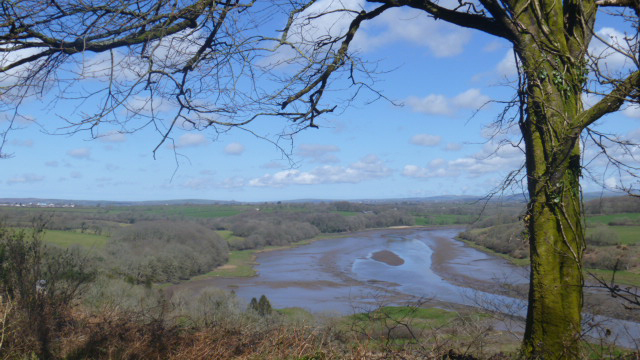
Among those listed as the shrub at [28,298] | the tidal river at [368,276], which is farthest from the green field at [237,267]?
the shrub at [28,298]

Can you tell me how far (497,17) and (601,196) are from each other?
142 centimetres

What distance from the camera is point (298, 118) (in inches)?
160

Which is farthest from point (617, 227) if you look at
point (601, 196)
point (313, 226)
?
point (313, 226)

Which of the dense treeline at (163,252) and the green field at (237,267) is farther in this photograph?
the green field at (237,267)

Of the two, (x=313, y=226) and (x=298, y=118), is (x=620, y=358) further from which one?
(x=313, y=226)

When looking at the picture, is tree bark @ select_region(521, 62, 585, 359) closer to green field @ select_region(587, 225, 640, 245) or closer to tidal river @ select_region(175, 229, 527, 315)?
tidal river @ select_region(175, 229, 527, 315)

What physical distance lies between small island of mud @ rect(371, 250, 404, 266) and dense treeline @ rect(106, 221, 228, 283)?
41.4 feet

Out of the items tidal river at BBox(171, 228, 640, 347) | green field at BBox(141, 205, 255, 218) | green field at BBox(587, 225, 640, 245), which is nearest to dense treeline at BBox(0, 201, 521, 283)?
tidal river at BBox(171, 228, 640, 347)

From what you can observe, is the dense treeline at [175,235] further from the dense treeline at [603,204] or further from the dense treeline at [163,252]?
the dense treeline at [603,204]

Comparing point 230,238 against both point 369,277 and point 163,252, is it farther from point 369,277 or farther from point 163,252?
point 369,277

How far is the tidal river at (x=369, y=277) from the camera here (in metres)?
18.9

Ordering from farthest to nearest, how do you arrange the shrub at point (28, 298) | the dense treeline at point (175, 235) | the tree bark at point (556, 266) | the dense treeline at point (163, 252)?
1. the dense treeline at point (163, 252)
2. the dense treeline at point (175, 235)
3. the shrub at point (28, 298)
4. the tree bark at point (556, 266)

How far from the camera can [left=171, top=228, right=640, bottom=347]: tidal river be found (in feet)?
62.1

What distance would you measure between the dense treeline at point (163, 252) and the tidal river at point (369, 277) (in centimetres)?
190
